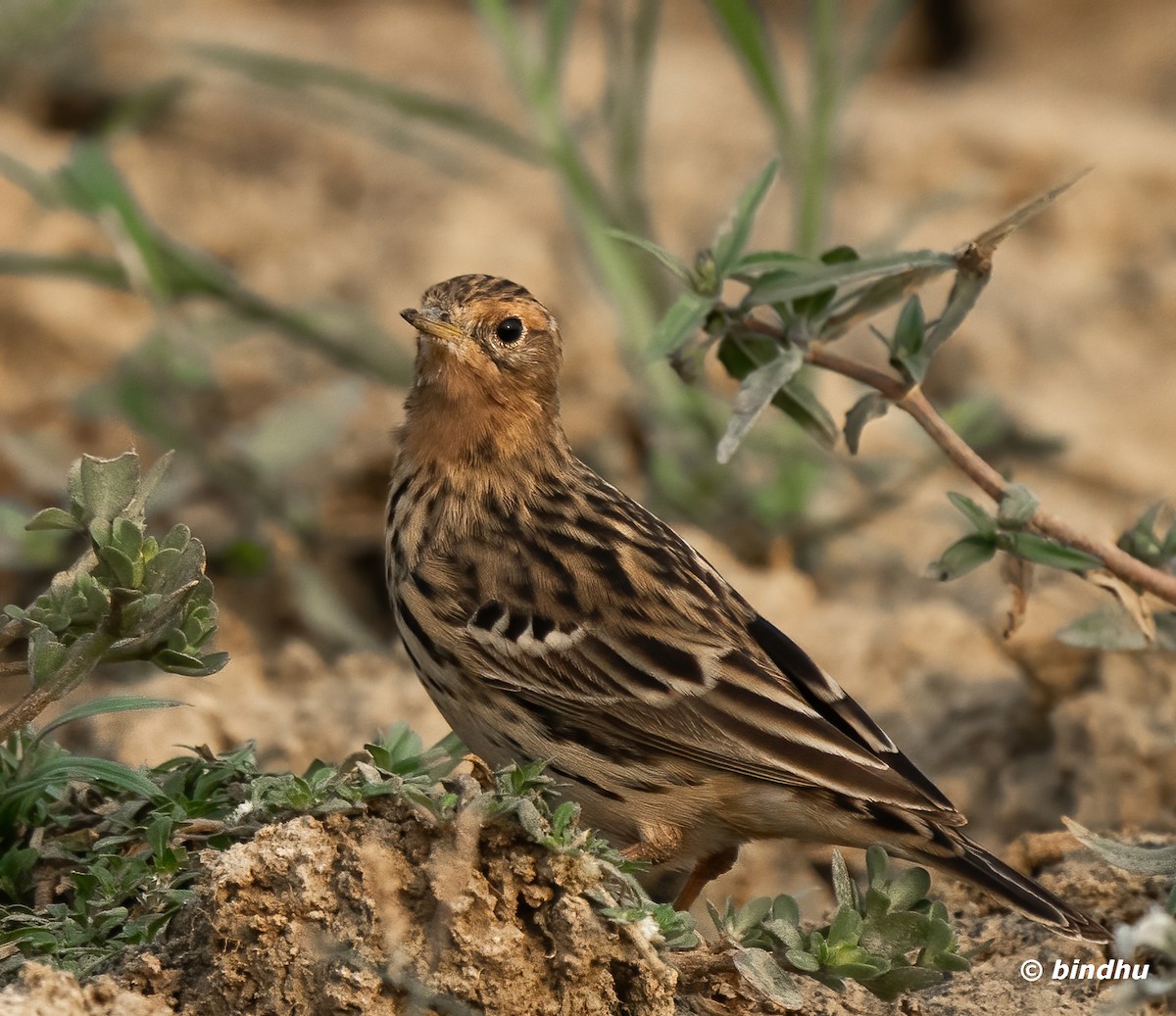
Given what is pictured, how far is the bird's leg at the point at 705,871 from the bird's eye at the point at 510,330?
1584 mm

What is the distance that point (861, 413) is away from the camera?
4.57 meters

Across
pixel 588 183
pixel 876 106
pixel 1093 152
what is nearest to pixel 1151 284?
pixel 1093 152

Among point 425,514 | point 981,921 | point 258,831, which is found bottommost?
point 258,831

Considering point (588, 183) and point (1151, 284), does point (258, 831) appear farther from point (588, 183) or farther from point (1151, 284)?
point (1151, 284)

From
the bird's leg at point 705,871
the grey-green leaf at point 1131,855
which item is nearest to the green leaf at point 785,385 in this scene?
the bird's leg at point 705,871

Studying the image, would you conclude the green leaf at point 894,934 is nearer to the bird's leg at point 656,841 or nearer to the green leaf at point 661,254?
the bird's leg at point 656,841

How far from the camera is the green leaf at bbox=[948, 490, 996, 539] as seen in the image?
4449 millimetres

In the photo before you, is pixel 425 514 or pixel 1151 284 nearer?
pixel 425 514

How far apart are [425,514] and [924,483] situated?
317cm

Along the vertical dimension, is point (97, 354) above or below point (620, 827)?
above

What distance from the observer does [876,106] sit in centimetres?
1007

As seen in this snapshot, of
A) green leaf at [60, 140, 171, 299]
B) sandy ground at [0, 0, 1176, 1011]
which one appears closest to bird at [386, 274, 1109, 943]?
sandy ground at [0, 0, 1176, 1011]

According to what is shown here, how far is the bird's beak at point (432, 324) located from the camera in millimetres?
4961

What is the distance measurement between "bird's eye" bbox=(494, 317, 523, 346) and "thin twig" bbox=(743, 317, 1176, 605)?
1057 mm
